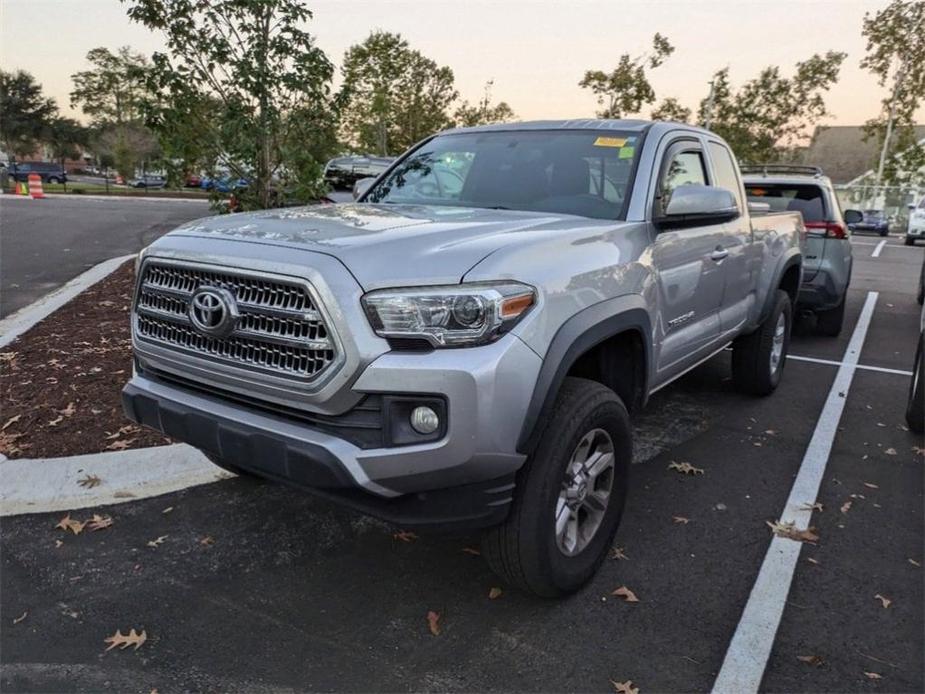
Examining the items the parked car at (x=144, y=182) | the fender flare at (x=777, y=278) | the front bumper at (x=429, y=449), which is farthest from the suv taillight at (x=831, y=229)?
the parked car at (x=144, y=182)

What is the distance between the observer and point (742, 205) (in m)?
4.95

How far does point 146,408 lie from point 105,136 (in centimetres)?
7077

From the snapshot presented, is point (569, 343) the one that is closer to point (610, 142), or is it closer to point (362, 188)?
point (610, 142)

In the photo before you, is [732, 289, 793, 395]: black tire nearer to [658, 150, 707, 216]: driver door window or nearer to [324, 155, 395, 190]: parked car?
[658, 150, 707, 216]: driver door window

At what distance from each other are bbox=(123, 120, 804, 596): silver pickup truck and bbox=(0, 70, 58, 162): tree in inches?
3192

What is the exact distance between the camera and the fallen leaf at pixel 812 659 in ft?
8.55

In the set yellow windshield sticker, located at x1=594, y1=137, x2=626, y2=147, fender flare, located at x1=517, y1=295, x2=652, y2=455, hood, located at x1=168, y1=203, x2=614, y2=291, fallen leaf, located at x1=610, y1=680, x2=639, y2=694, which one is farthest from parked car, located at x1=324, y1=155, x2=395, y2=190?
fallen leaf, located at x1=610, y1=680, x2=639, y2=694

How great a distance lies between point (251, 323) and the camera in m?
2.53

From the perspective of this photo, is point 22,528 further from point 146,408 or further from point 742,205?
point 742,205

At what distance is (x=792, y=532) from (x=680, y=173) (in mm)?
2064

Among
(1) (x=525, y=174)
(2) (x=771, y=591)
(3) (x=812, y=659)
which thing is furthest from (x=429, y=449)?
(1) (x=525, y=174)

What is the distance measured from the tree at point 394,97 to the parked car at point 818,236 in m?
20.5

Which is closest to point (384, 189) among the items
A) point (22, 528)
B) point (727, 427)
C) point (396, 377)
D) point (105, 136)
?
point (396, 377)

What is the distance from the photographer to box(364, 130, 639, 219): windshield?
12.0 feet
